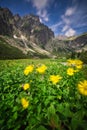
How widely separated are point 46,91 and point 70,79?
90cm

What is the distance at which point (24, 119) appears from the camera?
331cm

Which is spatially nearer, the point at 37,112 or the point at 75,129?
the point at 75,129

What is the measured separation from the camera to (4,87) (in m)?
4.85

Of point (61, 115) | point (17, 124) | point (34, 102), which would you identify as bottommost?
point (17, 124)

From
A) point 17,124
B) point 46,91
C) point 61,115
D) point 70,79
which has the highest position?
point 70,79

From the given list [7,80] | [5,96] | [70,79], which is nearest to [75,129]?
[70,79]

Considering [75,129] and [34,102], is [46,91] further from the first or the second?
[75,129]

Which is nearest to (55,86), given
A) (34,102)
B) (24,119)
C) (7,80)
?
(34,102)

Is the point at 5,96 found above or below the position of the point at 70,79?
below

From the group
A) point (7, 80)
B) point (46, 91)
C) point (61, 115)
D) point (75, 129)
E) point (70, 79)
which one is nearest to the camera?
point (75, 129)

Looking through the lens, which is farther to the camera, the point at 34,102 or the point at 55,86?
the point at 55,86

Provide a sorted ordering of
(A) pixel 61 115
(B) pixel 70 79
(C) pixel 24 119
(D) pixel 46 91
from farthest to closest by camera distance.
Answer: (B) pixel 70 79
(D) pixel 46 91
(C) pixel 24 119
(A) pixel 61 115

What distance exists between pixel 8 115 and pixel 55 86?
1530mm

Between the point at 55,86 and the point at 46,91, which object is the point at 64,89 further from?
the point at 46,91
